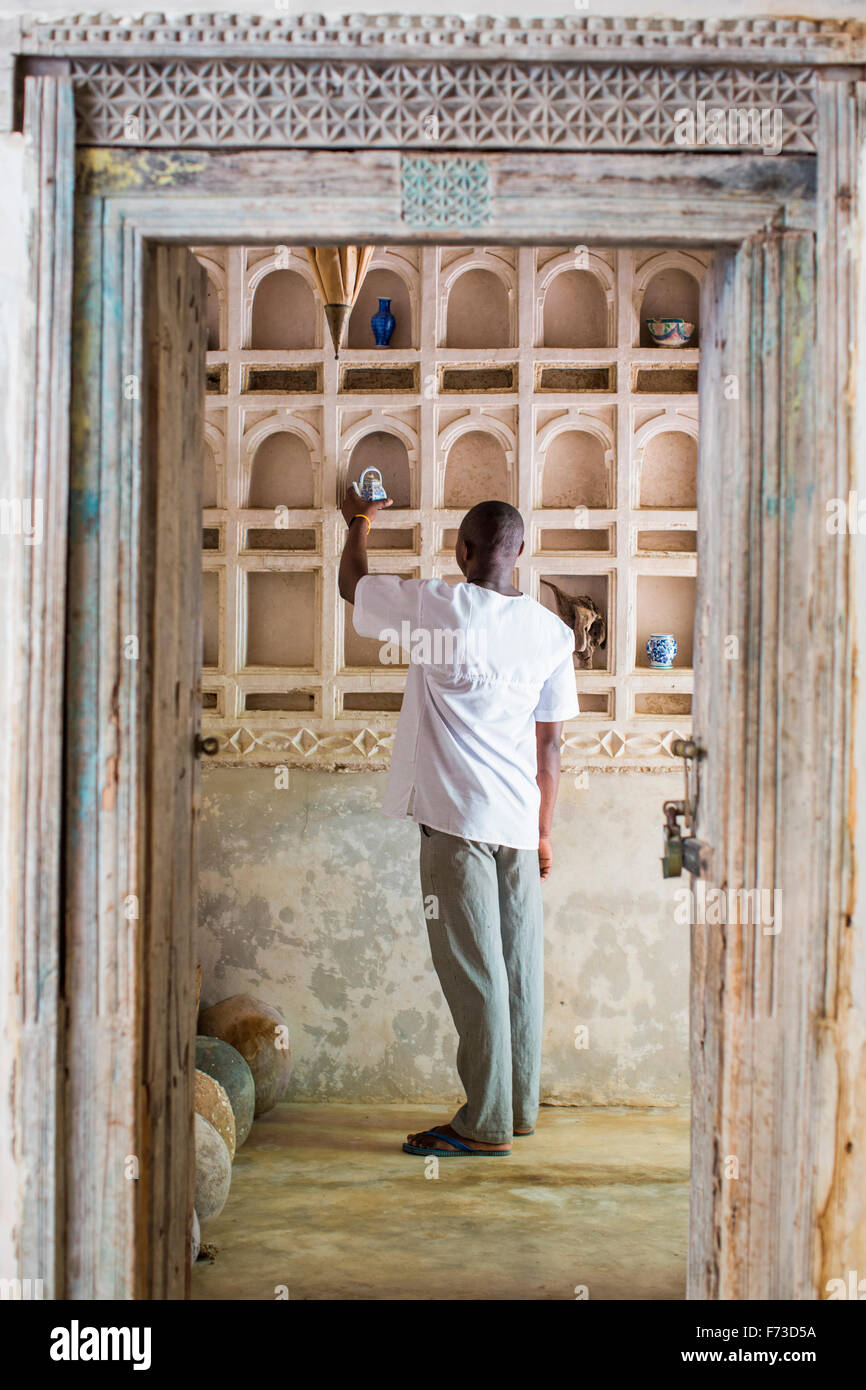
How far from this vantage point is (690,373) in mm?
4312

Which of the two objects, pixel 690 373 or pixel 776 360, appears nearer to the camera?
pixel 776 360

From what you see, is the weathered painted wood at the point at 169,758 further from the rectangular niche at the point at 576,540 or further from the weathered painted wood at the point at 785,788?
the rectangular niche at the point at 576,540

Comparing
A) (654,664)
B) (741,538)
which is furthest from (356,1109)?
(741,538)

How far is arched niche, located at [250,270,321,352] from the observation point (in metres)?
4.40

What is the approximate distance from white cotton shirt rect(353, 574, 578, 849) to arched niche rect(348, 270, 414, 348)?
46.6 inches

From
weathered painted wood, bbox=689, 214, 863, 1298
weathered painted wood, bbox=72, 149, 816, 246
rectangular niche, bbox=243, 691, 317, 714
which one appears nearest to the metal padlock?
weathered painted wood, bbox=689, 214, 863, 1298

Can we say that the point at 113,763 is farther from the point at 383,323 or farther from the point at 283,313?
the point at 283,313

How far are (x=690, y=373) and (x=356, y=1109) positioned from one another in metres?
2.82

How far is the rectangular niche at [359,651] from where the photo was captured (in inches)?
173

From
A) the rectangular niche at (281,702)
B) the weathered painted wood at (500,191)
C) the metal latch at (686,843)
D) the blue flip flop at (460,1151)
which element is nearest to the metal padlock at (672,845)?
the metal latch at (686,843)

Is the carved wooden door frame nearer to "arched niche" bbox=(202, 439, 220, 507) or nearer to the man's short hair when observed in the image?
the man's short hair

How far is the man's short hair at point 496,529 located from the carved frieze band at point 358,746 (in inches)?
33.1

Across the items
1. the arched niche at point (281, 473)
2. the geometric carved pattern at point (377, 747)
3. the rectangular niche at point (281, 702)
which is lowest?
the geometric carved pattern at point (377, 747)

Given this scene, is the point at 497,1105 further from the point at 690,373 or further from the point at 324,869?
the point at 690,373
